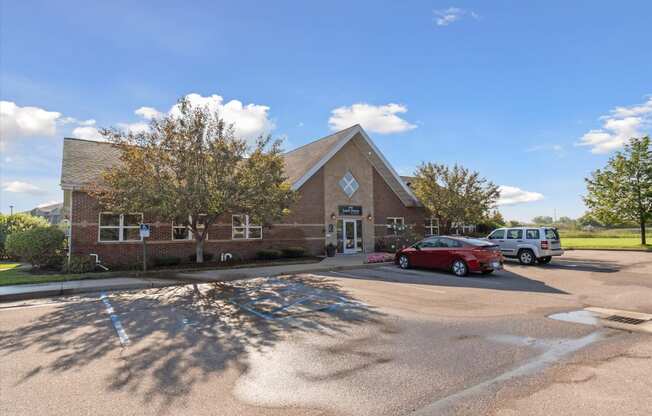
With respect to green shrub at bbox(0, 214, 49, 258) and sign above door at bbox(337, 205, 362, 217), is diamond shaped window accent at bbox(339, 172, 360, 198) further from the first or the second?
green shrub at bbox(0, 214, 49, 258)

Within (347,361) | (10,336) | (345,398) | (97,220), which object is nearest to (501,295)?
(347,361)

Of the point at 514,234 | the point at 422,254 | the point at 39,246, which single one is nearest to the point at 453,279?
the point at 422,254

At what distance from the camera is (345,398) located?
156 inches

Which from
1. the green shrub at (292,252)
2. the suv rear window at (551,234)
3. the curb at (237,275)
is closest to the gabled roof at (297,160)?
the green shrub at (292,252)

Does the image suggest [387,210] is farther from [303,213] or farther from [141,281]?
[141,281]

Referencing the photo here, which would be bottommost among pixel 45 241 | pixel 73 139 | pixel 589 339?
pixel 589 339

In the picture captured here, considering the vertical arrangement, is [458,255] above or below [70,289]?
above

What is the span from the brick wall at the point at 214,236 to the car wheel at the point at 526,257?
1073 cm

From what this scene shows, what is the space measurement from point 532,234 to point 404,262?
639 centimetres

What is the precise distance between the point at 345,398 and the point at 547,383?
2.48m

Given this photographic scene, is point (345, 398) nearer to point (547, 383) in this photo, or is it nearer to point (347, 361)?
point (347, 361)

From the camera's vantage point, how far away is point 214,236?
18.6m

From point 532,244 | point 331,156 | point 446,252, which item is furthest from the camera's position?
point 331,156

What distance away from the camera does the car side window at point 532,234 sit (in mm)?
16495
